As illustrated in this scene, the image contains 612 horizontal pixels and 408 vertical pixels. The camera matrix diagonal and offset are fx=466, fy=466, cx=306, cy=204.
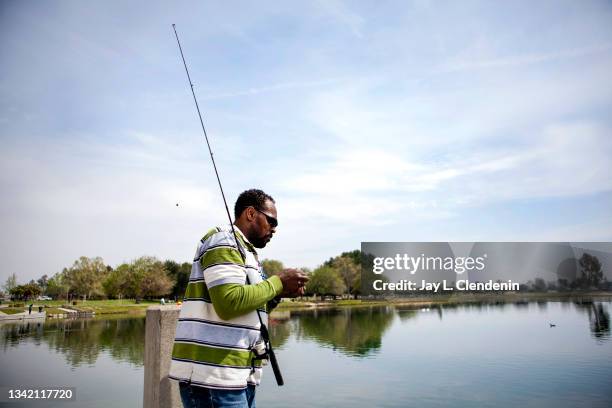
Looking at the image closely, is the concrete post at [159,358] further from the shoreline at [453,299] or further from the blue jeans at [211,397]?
the shoreline at [453,299]

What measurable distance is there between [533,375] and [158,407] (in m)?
31.3

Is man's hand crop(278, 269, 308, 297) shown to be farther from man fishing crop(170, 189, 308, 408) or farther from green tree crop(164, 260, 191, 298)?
green tree crop(164, 260, 191, 298)

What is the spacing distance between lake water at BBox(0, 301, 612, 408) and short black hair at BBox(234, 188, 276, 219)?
68.9 feet

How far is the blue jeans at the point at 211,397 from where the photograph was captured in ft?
9.21

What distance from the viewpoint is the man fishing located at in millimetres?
2811

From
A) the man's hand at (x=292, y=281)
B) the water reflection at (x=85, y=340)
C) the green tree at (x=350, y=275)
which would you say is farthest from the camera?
the green tree at (x=350, y=275)

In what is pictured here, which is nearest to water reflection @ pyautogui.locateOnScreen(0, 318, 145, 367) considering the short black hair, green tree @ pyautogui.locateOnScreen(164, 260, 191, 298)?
the short black hair

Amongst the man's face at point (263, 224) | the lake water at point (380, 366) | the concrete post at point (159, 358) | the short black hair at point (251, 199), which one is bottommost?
the lake water at point (380, 366)

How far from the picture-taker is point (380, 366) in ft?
108

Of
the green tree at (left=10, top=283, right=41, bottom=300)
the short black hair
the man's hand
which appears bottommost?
the green tree at (left=10, top=283, right=41, bottom=300)

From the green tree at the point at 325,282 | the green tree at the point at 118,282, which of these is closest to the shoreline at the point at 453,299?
the green tree at the point at 325,282

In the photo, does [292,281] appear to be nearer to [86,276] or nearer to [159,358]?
[159,358]

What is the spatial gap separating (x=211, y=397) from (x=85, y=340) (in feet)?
152

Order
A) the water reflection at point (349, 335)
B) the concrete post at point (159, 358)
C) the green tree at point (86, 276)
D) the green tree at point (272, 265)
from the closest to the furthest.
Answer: the concrete post at point (159, 358) < the water reflection at point (349, 335) < the green tree at point (86, 276) < the green tree at point (272, 265)
